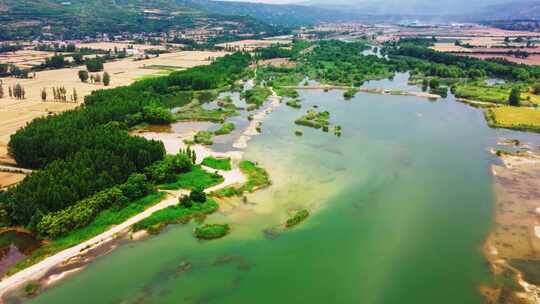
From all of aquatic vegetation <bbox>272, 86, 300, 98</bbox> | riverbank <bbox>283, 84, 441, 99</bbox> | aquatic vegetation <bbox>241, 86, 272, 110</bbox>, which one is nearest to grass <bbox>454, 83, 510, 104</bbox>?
riverbank <bbox>283, 84, 441, 99</bbox>

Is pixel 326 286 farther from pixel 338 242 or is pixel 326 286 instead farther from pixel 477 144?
pixel 477 144

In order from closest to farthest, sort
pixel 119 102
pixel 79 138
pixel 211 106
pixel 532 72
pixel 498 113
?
pixel 79 138 < pixel 119 102 < pixel 498 113 < pixel 211 106 < pixel 532 72

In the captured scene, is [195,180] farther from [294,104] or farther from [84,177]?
[294,104]

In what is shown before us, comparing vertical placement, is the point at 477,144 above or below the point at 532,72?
below

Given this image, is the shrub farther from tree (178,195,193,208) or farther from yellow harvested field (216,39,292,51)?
yellow harvested field (216,39,292,51)

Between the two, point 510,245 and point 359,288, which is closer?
point 359,288

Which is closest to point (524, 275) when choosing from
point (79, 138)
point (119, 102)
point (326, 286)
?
point (326, 286)
